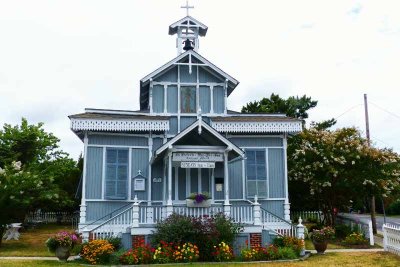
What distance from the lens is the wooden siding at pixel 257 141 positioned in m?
19.5

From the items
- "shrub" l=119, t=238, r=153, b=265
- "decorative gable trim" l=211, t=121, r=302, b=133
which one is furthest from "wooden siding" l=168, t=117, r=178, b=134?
"shrub" l=119, t=238, r=153, b=265

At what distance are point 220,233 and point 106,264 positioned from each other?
3.83 m

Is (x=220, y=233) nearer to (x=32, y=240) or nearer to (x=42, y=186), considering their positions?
(x=42, y=186)

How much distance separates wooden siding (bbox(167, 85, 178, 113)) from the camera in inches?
778

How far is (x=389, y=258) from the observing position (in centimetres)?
1439

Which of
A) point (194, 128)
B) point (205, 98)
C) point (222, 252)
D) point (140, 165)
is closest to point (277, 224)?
point (222, 252)

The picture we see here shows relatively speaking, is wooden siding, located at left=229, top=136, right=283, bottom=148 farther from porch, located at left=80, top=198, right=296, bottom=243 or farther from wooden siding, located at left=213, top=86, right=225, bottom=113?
porch, located at left=80, top=198, right=296, bottom=243

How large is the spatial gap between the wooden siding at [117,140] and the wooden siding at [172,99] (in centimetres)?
188

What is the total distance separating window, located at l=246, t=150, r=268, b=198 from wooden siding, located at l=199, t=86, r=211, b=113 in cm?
272

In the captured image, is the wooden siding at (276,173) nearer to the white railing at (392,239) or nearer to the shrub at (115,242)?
the white railing at (392,239)

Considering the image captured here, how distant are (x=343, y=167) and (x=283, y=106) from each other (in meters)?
13.7

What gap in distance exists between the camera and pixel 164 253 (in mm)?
13945

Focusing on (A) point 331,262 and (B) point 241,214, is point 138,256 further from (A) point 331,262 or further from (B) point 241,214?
(A) point 331,262

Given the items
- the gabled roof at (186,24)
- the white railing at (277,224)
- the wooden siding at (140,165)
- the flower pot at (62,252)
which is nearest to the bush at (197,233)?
the white railing at (277,224)
